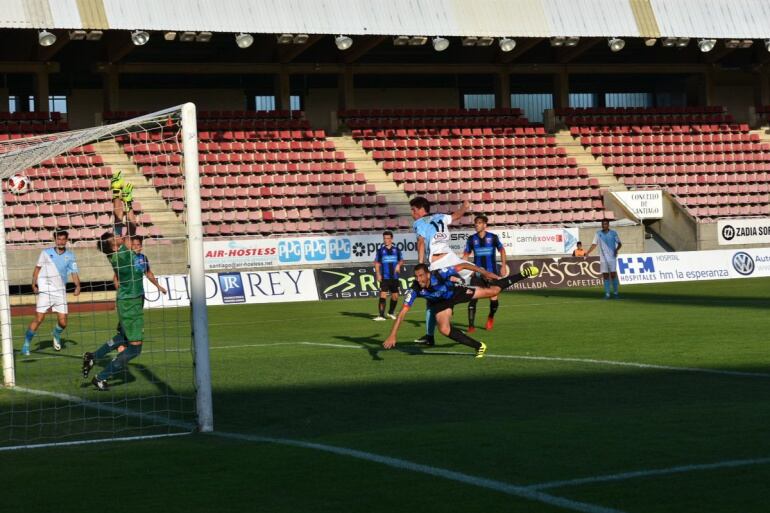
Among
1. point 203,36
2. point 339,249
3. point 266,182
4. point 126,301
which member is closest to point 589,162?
point 339,249

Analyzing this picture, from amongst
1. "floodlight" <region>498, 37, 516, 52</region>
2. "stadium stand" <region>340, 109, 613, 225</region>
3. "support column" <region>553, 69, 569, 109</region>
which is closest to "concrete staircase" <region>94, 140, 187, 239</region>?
"stadium stand" <region>340, 109, 613, 225</region>

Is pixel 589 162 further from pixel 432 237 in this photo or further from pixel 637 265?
pixel 432 237

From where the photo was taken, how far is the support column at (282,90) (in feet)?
135

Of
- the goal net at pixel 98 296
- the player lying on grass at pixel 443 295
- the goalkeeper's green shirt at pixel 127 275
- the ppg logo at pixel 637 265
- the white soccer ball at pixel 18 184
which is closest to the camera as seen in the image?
the goal net at pixel 98 296

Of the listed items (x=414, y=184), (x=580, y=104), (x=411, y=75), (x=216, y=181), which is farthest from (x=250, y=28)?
(x=580, y=104)

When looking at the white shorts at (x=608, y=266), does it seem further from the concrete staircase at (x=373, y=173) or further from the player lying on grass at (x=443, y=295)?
the player lying on grass at (x=443, y=295)

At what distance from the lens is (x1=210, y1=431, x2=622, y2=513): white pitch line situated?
6713 mm

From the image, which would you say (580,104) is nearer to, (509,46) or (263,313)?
(509,46)

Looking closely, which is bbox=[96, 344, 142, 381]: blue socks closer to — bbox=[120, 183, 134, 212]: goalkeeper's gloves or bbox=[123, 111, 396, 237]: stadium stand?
bbox=[120, 183, 134, 212]: goalkeeper's gloves

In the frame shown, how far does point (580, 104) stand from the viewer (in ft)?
161

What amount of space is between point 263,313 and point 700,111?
2545cm

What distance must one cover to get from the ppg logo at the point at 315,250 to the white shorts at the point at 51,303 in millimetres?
15541

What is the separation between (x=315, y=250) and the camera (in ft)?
113

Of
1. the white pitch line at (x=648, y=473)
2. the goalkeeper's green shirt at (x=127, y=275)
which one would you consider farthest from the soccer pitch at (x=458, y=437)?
the goalkeeper's green shirt at (x=127, y=275)
